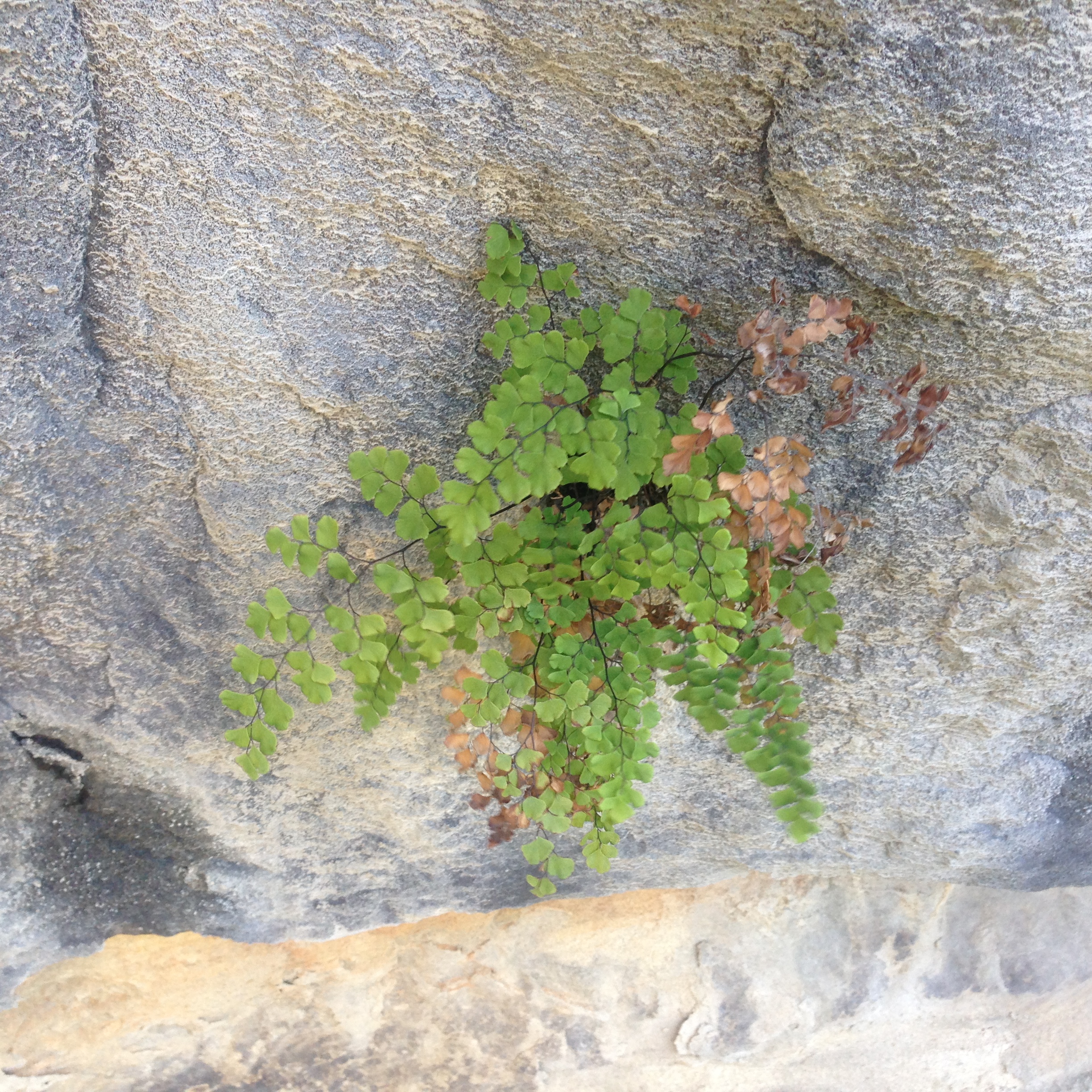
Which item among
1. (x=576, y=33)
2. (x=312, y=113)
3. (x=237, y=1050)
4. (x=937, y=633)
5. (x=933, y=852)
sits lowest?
(x=237, y=1050)

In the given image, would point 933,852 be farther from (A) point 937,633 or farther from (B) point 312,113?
(B) point 312,113

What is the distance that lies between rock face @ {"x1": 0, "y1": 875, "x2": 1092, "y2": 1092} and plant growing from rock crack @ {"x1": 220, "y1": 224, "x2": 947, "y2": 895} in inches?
37.9

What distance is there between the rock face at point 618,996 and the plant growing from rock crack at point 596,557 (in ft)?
3.16

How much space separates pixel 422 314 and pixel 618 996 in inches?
76.1

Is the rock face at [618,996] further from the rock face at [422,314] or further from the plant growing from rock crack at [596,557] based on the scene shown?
the plant growing from rock crack at [596,557]

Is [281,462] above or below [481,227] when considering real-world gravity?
below

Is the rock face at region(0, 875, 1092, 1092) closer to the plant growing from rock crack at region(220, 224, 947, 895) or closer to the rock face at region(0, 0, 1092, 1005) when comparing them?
the rock face at region(0, 0, 1092, 1005)

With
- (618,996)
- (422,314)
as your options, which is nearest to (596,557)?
(422,314)

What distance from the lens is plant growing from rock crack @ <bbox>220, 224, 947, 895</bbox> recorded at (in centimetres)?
117

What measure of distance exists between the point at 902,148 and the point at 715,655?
28.4 inches

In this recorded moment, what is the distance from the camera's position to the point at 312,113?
1107 millimetres

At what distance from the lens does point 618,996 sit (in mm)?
2312

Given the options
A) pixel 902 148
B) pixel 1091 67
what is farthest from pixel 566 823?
pixel 1091 67

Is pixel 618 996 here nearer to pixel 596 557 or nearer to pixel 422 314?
pixel 596 557
